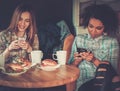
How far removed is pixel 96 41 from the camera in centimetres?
192

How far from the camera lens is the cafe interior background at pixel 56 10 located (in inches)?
72.0

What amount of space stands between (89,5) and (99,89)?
61 cm

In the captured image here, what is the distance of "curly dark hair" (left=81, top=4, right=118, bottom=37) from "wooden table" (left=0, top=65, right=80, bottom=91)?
401mm

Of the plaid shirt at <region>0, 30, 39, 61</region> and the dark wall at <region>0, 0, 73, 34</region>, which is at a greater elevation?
the dark wall at <region>0, 0, 73, 34</region>

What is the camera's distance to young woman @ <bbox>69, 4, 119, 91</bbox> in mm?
1870

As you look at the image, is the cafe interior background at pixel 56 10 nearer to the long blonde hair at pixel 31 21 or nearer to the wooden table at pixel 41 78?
the long blonde hair at pixel 31 21

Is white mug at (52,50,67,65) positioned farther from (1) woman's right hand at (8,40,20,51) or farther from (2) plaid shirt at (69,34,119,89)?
(1) woman's right hand at (8,40,20,51)

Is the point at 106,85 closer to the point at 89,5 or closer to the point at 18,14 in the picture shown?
the point at 89,5

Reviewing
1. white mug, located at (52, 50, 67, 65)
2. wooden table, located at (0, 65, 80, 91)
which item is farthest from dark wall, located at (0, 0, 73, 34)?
wooden table, located at (0, 65, 80, 91)

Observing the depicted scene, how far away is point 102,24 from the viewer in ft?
6.16

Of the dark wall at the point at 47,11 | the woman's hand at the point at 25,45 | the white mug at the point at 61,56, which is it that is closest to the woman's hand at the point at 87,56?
the white mug at the point at 61,56

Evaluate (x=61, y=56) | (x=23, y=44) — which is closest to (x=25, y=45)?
(x=23, y=44)

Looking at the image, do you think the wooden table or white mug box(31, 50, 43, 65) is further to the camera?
white mug box(31, 50, 43, 65)

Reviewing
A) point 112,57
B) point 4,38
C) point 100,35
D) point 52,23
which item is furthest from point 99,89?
point 4,38
